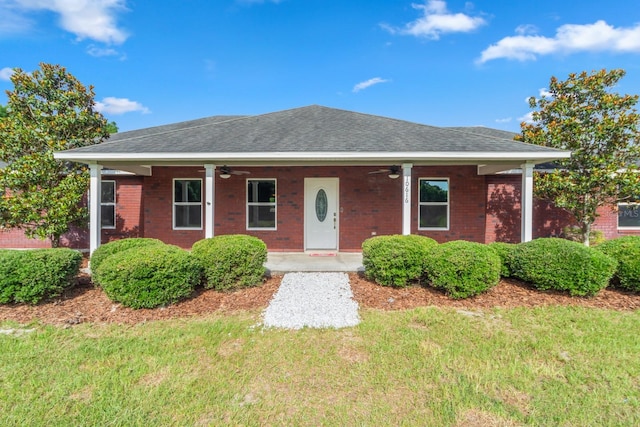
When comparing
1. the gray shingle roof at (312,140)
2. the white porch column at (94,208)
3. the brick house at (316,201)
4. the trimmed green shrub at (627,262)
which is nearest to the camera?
the trimmed green shrub at (627,262)

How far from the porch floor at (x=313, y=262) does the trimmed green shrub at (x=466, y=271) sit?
6.79 feet

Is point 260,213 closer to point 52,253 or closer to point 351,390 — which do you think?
point 52,253

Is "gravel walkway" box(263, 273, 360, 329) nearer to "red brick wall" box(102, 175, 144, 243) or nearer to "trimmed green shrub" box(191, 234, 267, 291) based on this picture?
"trimmed green shrub" box(191, 234, 267, 291)

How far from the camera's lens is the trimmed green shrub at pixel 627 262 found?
198 inches

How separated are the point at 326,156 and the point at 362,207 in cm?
301

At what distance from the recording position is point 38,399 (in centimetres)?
257

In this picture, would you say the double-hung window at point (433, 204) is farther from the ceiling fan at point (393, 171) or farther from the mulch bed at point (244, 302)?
the mulch bed at point (244, 302)

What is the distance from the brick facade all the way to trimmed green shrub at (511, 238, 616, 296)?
13.2ft

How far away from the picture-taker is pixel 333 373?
2.96 metres

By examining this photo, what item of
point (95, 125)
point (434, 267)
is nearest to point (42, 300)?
point (95, 125)

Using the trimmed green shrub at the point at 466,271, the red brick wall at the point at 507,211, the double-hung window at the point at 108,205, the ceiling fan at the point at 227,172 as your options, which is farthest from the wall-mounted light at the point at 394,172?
the double-hung window at the point at 108,205

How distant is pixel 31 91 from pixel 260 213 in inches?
250

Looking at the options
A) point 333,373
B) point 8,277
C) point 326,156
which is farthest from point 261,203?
point 333,373

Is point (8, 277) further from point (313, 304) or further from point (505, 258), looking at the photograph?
point (505, 258)
